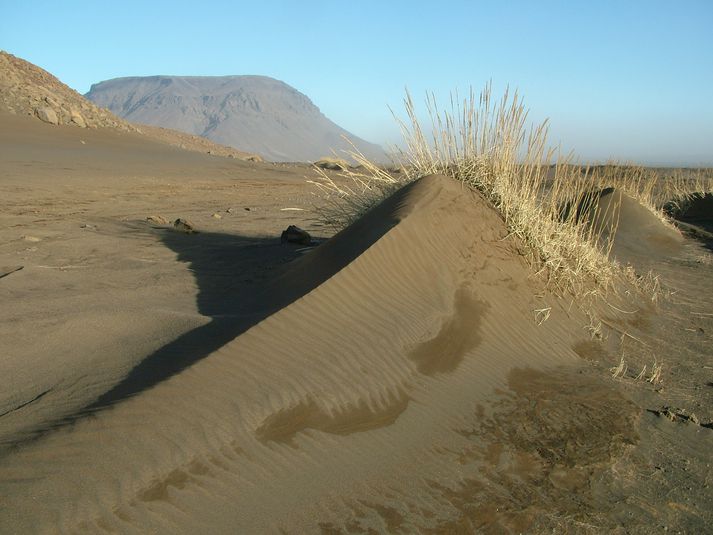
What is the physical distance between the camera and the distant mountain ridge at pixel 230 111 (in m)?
145

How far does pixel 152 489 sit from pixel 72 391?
108 centimetres

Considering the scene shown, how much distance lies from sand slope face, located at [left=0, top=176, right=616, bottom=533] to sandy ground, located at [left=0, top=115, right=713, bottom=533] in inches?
0.5

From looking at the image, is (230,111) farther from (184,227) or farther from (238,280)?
(238,280)

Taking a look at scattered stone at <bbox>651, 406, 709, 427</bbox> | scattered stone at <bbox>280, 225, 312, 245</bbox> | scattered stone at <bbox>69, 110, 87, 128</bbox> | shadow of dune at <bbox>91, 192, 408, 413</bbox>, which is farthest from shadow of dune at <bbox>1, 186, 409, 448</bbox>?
scattered stone at <bbox>69, 110, 87, 128</bbox>

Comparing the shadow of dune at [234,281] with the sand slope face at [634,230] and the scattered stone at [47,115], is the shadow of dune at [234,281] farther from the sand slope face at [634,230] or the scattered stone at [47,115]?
the scattered stone at [47,115]

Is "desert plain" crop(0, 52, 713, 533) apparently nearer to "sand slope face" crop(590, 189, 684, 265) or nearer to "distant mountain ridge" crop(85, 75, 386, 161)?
"sand slope face" crop(590, 189, 684, 265)

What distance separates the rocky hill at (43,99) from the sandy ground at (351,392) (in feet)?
63.9

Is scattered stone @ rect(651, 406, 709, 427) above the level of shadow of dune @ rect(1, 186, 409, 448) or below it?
below

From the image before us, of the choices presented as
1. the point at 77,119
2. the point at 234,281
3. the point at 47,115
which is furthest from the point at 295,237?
the point at 77,119

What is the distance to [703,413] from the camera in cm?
392

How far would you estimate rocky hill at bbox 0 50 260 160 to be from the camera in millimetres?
23797

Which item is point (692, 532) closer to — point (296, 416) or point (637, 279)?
point (296, 416)

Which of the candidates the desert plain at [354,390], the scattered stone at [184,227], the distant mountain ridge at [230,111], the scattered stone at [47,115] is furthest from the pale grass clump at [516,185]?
the distant mountain ridge at [230,111]

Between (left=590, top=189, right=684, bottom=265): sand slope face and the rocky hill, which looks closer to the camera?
(left=590, top=189, right=684, bottom=265): sand slope face
